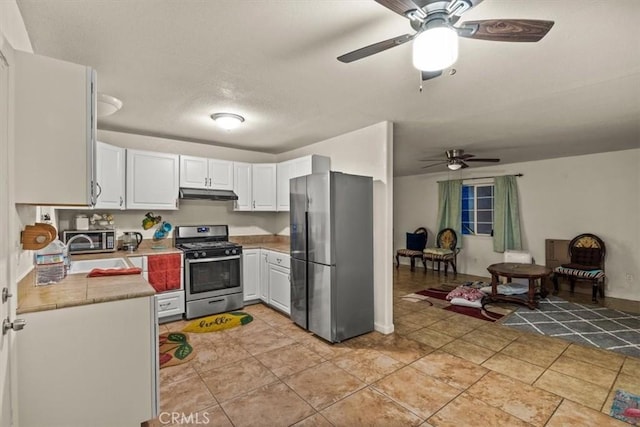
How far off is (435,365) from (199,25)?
314 cm

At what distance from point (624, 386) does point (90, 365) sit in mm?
3768

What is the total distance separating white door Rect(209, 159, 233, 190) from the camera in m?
4.32

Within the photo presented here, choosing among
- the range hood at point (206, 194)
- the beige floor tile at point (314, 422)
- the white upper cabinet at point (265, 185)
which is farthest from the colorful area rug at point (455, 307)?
the range hood at point (206, 194)

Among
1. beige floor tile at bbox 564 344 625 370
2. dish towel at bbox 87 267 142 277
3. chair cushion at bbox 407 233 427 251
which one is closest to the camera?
dish towel at bbox 87 267 142 277

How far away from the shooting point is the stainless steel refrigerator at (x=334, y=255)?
10.3 ft

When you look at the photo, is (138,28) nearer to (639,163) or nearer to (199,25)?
(199,25)

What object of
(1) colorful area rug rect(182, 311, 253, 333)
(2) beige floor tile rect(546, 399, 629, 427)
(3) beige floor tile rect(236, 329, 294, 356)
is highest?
(1) colorful area rug rect(182, 311, 253, 333)

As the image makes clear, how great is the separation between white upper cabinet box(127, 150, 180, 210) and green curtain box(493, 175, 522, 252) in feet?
19.6

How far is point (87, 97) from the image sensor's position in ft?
5.20

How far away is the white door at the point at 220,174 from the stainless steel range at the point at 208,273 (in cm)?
67

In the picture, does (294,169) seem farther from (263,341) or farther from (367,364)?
(367,364)

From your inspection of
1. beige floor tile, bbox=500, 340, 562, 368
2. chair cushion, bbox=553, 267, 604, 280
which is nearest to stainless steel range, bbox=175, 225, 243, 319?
beige floor tile, bbox=500, 340, 562, 368

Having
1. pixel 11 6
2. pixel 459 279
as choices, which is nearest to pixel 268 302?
pixel 11 6

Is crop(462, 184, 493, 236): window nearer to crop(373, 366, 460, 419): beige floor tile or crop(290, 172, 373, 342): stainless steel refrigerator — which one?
crop(290, 172, 373, 342): stainless steel refrigerator
